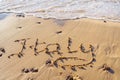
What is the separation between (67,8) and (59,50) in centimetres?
267

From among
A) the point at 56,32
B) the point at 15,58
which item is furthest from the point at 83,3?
the point at 15,58

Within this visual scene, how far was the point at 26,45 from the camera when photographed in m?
5.61

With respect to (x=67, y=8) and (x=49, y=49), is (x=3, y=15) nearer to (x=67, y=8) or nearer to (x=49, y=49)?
(x=67, y=8)

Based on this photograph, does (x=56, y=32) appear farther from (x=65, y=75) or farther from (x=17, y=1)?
(x=17, y=1)

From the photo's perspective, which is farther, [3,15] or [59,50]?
[3,15]

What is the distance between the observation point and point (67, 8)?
7.63 metres

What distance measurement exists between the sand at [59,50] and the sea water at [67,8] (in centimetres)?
48

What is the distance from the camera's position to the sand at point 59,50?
15.0 ft

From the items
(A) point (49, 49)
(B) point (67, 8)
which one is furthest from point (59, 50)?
(B) point (67, 8)

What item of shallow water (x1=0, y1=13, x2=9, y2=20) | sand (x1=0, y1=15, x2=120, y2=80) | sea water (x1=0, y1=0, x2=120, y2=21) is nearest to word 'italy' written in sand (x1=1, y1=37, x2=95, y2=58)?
sand (x1=0, y1=15, x2=120, y2=80)

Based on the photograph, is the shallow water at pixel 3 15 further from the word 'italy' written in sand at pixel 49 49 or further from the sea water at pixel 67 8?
the word 'italy' written in sand at pixel 49 49

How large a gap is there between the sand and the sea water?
18.8 inches

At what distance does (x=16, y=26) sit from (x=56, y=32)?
124cm

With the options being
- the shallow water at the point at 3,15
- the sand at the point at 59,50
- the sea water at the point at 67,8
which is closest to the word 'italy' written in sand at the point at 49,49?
the sand at the point at 59,50
